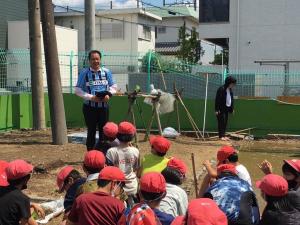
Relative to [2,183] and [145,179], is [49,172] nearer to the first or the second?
[2,183]

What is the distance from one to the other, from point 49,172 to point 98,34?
2948 cm

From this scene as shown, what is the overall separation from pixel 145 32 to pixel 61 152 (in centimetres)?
2904

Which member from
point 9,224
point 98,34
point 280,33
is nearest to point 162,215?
point 9,224

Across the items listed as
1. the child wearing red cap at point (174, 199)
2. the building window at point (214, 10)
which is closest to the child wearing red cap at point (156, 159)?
the child wearing red cap at point (174, 199)

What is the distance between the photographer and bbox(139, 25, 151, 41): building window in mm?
36947

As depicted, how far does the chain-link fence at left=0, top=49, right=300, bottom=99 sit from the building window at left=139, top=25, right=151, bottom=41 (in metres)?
18.3

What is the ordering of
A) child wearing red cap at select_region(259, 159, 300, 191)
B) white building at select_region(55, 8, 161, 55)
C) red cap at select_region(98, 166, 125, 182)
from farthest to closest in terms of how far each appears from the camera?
white building at select_region(55, 8, 161, 55) < child wearing red cap at select_region(259, 159, 300, 191) < red cap at select_region(98, 166, 125, 182)

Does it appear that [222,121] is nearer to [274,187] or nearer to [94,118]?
[94,118]

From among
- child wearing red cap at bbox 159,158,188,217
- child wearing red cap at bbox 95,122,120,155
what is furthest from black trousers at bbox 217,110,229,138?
child wearing red cap at bbox 159,158,188,217

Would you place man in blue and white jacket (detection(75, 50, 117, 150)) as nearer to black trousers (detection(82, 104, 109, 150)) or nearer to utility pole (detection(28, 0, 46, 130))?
black trousers (detection(82, 104, 109, 150))

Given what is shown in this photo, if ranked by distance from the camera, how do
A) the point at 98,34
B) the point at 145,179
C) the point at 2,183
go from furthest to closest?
1. the point at 98,34
2. the point at 2,183
3. the point at 145,179

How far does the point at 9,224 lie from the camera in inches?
152

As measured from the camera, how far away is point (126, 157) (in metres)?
5.51

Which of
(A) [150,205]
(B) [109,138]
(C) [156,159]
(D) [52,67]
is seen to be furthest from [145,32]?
(A) [150,205]
